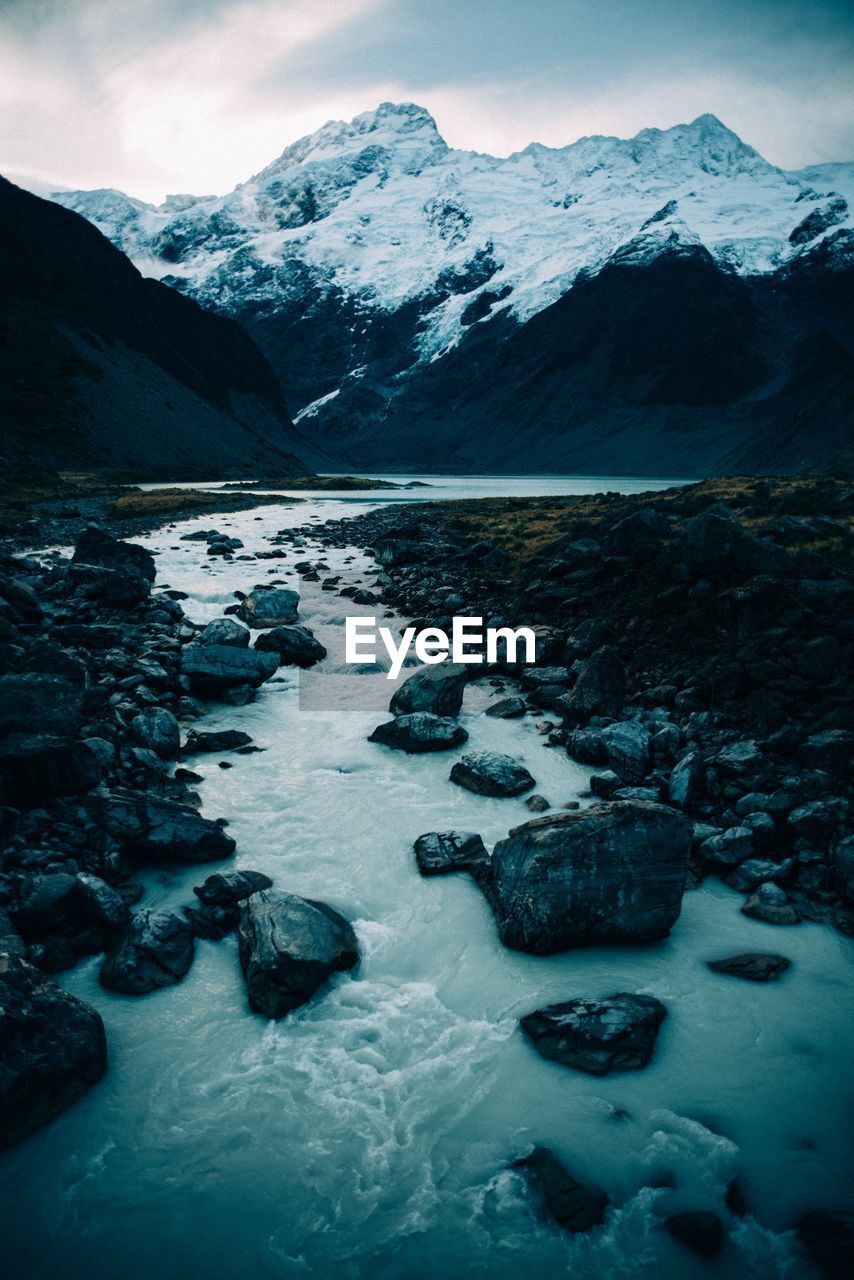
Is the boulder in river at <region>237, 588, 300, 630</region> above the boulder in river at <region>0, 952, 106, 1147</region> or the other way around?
above

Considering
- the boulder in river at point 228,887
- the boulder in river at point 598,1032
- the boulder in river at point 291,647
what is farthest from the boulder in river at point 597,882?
the boulder in river at point 291,647

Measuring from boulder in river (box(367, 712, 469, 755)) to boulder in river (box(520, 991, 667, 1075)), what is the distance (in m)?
6.16

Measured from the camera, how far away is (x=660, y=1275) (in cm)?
495

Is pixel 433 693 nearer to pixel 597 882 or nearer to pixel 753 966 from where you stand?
pixel 597 882

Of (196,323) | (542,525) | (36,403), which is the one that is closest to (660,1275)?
(542,525)

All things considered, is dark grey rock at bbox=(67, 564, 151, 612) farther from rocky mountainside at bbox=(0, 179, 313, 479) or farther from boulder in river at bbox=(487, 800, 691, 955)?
rocky mountainside at bbox=(0, 179, 313, 479)

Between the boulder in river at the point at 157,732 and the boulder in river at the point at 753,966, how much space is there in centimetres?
862

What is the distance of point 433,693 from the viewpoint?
46.4 feet

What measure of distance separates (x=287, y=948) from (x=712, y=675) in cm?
978

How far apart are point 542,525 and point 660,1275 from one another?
32.0m

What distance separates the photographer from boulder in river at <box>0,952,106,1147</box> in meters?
5.59

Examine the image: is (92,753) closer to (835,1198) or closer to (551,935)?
(551,935)

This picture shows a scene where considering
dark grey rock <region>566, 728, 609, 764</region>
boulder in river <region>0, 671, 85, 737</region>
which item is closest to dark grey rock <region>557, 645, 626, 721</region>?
dark grey rock <region>566, 728, 609, 764</region>

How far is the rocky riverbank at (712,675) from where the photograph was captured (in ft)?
30.3
